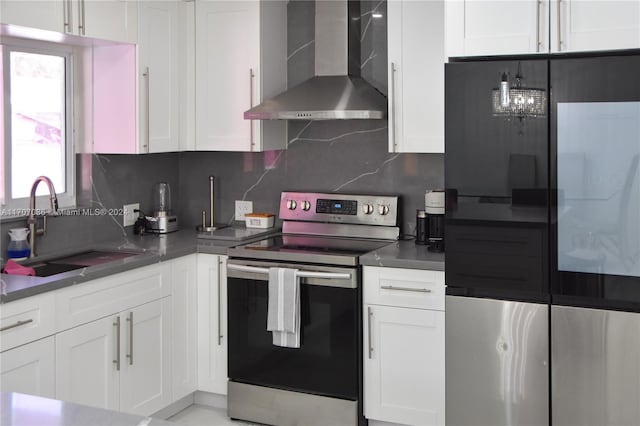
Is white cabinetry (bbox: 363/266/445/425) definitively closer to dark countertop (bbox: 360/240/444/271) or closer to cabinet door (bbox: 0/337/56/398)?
dark countertop (bbox: 360/240/444/271)

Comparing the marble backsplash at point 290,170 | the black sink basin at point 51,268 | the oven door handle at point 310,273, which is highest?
the marble backsplash at point 290,170

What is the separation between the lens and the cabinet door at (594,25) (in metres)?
3.01

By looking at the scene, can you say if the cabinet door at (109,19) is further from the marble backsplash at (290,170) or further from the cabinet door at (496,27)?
the cabinet door at (496,27)

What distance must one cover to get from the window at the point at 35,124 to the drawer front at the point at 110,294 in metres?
0.63

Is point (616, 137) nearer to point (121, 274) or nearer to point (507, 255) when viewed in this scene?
point (507, 255)

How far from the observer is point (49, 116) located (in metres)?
3.93

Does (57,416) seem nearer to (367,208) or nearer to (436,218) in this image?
(436,218)

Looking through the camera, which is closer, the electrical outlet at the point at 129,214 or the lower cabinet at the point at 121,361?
the lower cabinet at the point at 121,361

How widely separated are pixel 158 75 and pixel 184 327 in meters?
1.30

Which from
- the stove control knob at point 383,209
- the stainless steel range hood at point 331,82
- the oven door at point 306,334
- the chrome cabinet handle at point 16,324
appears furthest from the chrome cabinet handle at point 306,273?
the chrome cabinet handle at point 16,324

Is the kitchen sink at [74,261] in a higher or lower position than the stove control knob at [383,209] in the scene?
lower

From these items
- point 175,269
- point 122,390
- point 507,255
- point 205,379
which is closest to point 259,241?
point 175,269

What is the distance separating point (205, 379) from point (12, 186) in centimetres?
136

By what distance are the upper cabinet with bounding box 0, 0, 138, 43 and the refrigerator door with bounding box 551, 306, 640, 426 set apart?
7.70 feet
